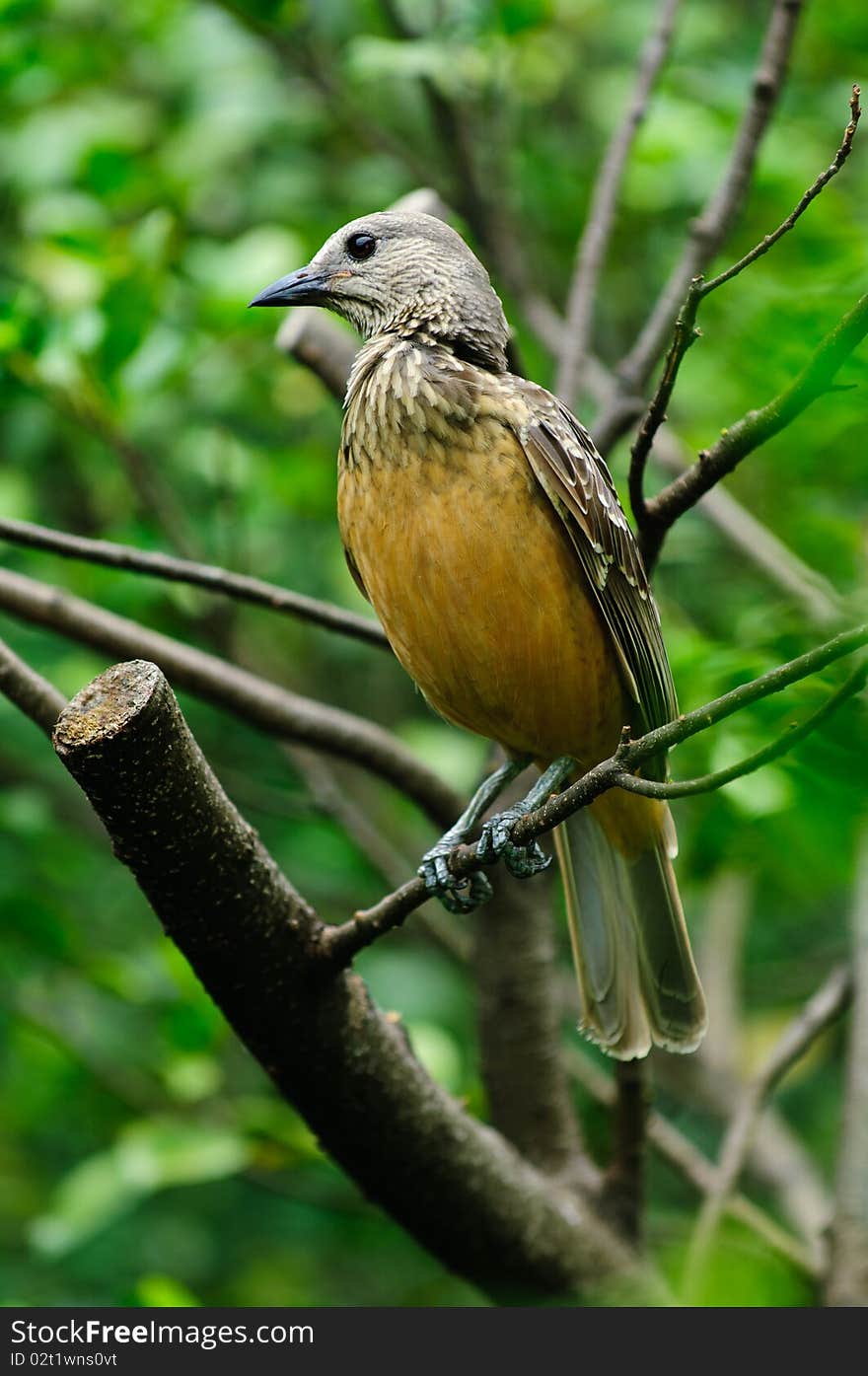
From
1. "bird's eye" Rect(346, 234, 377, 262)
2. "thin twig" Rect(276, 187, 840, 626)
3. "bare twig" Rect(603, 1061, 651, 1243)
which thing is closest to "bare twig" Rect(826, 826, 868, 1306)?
"bare twig" Rect(603, 1061, 651, 1243)

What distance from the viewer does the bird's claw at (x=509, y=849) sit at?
3136 mm

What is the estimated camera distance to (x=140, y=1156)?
4.41 metres

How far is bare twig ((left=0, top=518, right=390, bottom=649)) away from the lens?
360cm

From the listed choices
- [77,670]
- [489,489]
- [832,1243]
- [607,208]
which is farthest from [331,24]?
[832,1243]

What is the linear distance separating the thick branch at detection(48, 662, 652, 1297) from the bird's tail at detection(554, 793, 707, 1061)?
1.41ft

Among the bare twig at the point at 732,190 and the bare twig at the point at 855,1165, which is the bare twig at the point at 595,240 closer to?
the bare twig at the point at 732,190

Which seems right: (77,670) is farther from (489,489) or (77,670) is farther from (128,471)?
(489,489)

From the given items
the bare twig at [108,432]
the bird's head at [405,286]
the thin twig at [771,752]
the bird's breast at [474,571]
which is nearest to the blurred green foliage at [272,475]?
the bare twig at [108,432]

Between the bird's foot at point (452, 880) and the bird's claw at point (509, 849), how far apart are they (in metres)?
0.09

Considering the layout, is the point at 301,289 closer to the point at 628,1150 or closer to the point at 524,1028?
the point at 524,1028

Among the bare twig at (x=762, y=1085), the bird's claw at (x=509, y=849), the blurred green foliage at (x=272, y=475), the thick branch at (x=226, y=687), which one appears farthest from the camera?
the blurred green foliage at (x=272, y=475)

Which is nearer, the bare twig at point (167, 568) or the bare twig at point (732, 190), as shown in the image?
the bare twig at point (167, 568)

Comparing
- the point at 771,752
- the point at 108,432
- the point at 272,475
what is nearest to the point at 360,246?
the point at 108,432

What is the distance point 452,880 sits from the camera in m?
3.27
